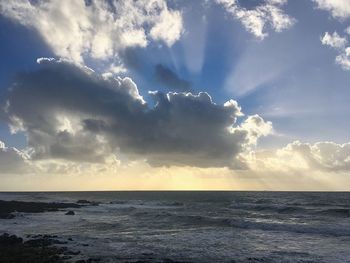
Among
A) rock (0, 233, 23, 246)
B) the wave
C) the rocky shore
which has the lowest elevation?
the rocky shore

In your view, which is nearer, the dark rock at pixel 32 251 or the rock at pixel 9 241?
the dark rock at pixel 32 251

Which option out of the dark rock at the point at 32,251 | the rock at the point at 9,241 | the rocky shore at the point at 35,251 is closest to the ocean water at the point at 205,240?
the rocky shore at the point at 35,251

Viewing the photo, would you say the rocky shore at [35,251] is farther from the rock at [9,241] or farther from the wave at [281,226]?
the wave at [281,226]

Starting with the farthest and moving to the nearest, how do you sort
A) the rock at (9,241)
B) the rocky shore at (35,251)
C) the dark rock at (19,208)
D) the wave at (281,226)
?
the dark rock at (19,208), the wave at (281,226), the rock at (9,241), the rocky shore at (35,251)

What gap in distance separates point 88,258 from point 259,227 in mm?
27430

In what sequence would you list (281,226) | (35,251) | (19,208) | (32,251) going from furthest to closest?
(19,208) < (281,226) < (35,251) < (32,251)

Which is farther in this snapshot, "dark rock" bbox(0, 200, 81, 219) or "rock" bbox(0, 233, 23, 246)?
"dark rock" bbox(0, 200, 81, 219)

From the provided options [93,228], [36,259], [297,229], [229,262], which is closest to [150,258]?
[229,262]

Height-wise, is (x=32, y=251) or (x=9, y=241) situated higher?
(x=9, y=241)

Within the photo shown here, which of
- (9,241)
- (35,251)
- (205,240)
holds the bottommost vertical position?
(35,251)

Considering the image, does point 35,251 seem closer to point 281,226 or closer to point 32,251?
point 32,251

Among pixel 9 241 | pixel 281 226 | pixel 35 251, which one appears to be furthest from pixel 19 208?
pixel 35 251

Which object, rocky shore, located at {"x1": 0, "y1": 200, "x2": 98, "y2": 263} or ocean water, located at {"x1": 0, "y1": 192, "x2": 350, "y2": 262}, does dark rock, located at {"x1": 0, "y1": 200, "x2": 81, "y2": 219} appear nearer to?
ocean water, located at {"x1": 0, "y1": 192, "x2": 350, "y2": 262}

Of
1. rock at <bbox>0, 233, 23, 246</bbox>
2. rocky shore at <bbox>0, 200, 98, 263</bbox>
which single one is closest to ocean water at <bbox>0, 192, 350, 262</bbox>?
rocky shore at <bbox>0, 200, 98, 263</bbox>
